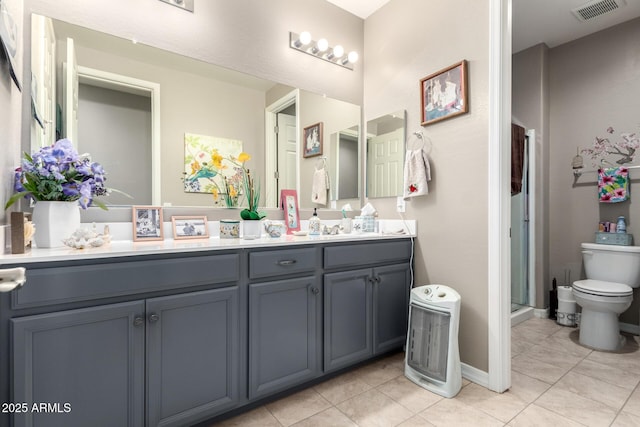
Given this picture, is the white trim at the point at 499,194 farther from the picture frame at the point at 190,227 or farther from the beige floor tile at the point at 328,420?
the picture frame at the point at 190,227

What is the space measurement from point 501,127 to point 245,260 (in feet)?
5.32

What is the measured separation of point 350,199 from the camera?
2.68 metres


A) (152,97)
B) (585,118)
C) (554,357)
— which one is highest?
(585,118)

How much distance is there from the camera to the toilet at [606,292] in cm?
233

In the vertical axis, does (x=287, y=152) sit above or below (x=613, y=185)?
above

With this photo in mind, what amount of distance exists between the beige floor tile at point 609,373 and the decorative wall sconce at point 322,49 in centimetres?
283

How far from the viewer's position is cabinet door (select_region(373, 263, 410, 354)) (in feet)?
6.70

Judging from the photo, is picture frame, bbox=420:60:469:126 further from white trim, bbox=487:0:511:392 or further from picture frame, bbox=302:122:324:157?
picture frame, bbox=302:122:324:157

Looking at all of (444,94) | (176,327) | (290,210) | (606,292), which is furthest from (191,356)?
(606,292)

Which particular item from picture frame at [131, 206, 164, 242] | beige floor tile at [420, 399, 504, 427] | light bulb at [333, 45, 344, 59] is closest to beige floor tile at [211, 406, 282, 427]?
beige floor tile at [420, 399, 504, 427]

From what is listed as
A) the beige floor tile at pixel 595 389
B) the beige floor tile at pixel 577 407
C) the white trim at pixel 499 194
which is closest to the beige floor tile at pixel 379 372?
the white trim at pixel 499 194

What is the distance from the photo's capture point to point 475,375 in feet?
6.20

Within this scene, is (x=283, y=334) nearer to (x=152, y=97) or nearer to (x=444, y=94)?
(x=152, y=97)

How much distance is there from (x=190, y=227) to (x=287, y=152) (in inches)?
35.5
